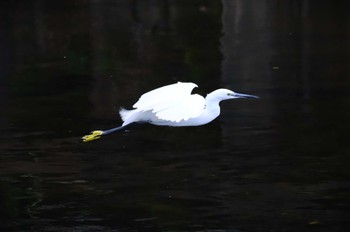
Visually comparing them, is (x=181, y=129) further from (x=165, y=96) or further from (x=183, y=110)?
(x=183, y=110)

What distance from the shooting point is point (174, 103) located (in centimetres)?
717

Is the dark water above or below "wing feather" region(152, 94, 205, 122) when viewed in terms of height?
below

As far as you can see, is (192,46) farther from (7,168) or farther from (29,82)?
(7,168)

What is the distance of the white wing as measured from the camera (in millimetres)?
6988

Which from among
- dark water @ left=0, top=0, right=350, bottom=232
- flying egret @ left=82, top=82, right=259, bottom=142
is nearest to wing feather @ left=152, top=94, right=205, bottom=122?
flying egret @ left=82, top=82, right=259, bottom=142

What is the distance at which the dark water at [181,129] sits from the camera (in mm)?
7344

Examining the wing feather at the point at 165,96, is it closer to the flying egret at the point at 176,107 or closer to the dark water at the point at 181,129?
the flying egret at the point at 176,107

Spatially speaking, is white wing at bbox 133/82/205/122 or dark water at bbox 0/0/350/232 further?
dark water at bbox 0/0/350/232

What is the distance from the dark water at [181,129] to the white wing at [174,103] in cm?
75

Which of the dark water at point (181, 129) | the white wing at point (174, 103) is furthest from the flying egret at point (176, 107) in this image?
the dark water at point (181, 129)

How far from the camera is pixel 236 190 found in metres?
7.77

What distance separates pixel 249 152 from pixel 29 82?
478 cm

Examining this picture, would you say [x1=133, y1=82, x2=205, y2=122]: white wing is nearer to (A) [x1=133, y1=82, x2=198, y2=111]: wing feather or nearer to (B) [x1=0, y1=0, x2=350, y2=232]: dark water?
(A) [x1=133, y1=82, x2=198, y2=111]: wing feather

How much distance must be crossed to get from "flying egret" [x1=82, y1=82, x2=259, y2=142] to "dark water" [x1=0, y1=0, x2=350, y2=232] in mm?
554
